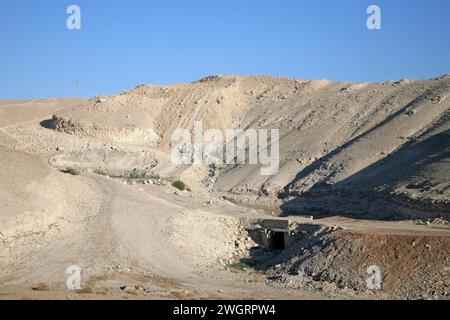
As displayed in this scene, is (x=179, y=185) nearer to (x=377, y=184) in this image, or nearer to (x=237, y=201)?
(x=237, y=201)

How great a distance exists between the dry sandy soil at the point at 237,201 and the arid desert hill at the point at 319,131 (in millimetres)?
123

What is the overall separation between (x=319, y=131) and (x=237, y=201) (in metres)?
9.70

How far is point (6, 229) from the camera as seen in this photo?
21.1 meters

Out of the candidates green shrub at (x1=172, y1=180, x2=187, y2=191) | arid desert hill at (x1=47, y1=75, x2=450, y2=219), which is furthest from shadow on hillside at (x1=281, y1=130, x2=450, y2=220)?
green shrub at (x1=172, y1=180, x2=187, y2=191)

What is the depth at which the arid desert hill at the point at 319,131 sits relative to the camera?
30.6 m

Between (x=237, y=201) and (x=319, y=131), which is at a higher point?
(x=319, y=131)

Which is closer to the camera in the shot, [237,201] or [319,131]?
[237,201]

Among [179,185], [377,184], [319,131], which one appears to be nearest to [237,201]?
[179,185]

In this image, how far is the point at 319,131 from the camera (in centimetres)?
4366

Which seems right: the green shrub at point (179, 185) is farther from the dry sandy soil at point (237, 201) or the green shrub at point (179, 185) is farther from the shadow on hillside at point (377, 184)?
the shadow on hillside at point (377, 184)

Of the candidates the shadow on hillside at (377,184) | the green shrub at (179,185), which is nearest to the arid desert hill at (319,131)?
the shadow on hillside at (377,184)

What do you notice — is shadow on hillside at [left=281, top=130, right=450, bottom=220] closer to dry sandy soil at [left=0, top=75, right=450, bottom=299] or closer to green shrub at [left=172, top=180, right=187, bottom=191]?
dry sandy soil at [left=0, top=75, right=450, bottom=299]

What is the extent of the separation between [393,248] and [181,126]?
35862 mm
